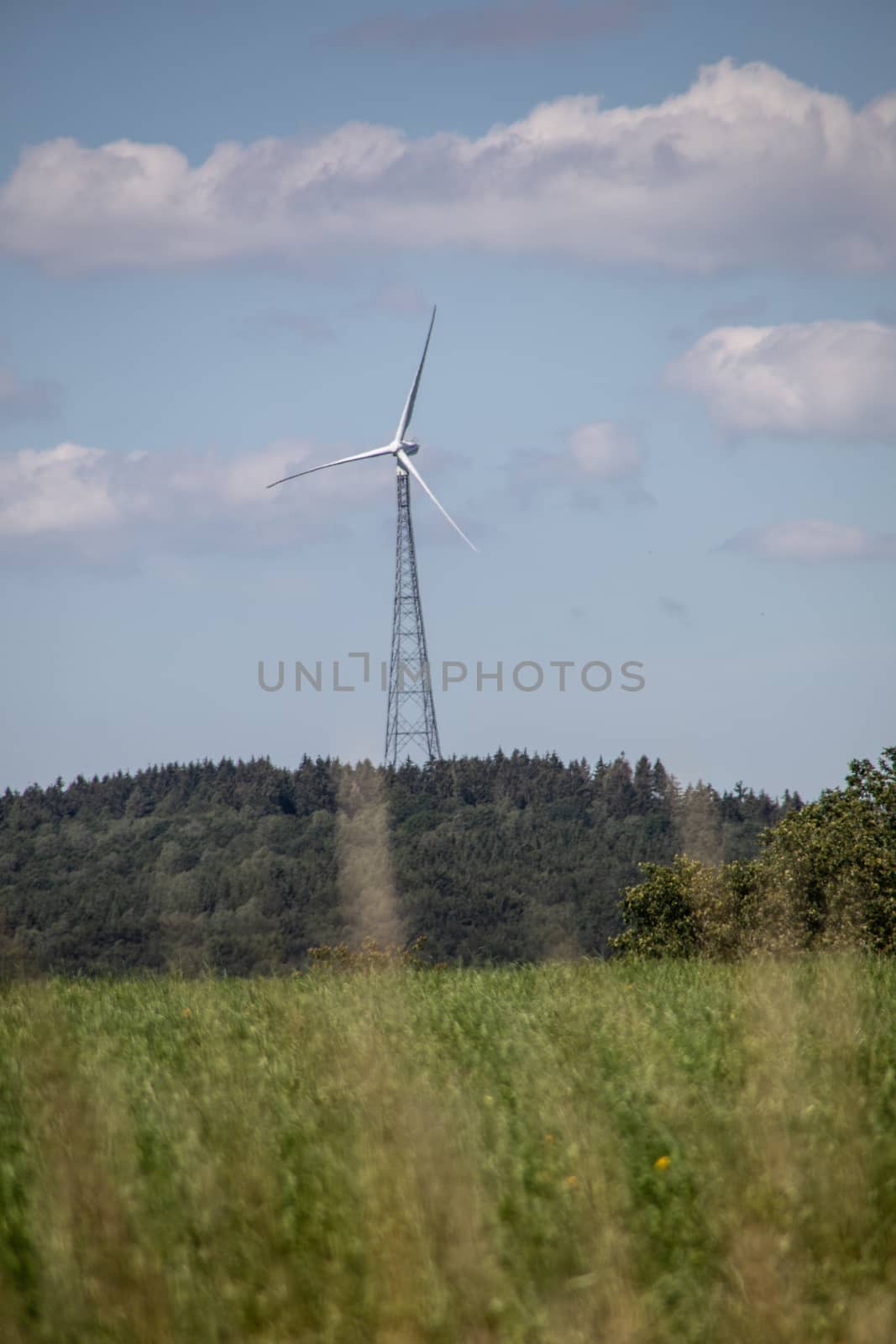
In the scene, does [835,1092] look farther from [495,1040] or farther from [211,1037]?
[211,1037]

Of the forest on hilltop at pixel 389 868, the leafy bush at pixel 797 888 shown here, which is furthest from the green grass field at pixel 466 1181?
the forest on hilltop at pixel 389 868

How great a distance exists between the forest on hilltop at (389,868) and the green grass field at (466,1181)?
9959cm

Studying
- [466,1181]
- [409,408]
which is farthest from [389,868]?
[466,1181]

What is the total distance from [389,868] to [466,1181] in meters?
154

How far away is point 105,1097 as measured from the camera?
832 centimetres

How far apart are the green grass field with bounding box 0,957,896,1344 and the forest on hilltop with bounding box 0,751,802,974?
9959cm

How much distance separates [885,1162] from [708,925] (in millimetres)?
43700

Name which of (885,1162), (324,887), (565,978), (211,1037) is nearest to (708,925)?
(565,978)

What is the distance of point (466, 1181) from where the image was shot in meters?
6.52

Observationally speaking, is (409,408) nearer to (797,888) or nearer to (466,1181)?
(797,888)

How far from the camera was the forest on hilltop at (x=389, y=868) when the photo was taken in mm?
131375

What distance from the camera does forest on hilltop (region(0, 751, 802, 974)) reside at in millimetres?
131375

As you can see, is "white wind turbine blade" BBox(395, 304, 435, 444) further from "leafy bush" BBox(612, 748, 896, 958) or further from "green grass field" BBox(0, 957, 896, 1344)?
"green grass field" BBox(0, 957, 896, 1344)

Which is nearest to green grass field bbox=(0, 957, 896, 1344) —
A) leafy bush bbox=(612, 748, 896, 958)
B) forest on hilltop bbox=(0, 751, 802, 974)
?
leafy bush bbox=(612, 748, 896, 958)
